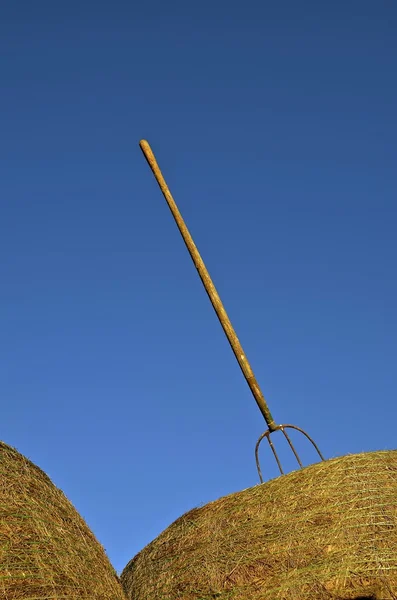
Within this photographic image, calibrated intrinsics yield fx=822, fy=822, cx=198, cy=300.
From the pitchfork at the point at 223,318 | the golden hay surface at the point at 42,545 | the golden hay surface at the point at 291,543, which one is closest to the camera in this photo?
the golden hay surface at the point at 42,545

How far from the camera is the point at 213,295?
41.3 feet

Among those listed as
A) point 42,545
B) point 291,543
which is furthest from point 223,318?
point 42,545

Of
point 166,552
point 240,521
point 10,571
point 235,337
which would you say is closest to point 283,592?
point 240,521

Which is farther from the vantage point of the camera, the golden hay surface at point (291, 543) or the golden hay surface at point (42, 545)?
the golden hay surface at point (291, 543)

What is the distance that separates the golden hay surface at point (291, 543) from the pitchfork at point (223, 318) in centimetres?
138

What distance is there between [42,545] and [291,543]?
8.11 ft

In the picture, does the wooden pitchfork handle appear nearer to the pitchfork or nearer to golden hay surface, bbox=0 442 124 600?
the pitchfork

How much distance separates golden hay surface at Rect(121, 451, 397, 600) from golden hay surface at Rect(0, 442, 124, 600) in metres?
0.80

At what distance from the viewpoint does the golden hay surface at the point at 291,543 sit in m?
7.90

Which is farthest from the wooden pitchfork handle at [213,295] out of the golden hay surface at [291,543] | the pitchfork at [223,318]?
the golden hay surface at [291,543]

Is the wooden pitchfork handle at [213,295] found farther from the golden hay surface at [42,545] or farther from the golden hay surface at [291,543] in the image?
the golden hay surface at [42,545]

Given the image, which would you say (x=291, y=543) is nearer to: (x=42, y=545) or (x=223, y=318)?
(x=42, y=545)

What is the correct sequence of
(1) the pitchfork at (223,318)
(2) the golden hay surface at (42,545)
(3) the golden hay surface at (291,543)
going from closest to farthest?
(2) the golden hay surface at (42,545)
(3) the golden hay surface at (291,543)
(1) the pitchfork at (223,318)

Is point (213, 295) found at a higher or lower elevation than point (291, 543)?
higher
